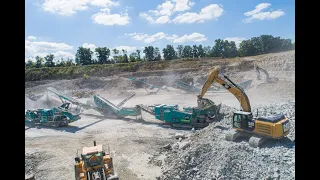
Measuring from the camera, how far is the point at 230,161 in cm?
577

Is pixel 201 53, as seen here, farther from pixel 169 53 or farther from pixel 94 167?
pixel 94 167

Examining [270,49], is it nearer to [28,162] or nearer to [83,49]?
[83,49]

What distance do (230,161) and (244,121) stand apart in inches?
62.6

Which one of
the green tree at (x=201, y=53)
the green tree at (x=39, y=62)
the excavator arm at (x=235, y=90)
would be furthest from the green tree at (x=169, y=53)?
the excavator arm at (x=235, y=90)

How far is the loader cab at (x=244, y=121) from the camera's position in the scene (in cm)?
679

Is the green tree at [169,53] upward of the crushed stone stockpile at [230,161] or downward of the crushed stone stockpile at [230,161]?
upward

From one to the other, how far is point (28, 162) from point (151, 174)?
396 cm

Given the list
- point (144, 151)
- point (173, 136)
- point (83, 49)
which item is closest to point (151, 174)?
point (144, 151)

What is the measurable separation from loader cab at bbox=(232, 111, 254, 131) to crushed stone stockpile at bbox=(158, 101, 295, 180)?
16.9 inches

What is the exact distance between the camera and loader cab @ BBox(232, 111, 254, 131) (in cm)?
679

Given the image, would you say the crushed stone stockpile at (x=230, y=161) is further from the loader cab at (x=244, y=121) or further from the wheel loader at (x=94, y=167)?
the wheel loader at (x=94, y=167)

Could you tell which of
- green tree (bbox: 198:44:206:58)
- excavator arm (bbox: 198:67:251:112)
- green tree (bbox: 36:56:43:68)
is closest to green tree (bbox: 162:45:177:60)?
green tree (bbox: 198:44:206:58)

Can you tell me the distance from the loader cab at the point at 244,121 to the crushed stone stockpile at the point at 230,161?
428 millimetres
